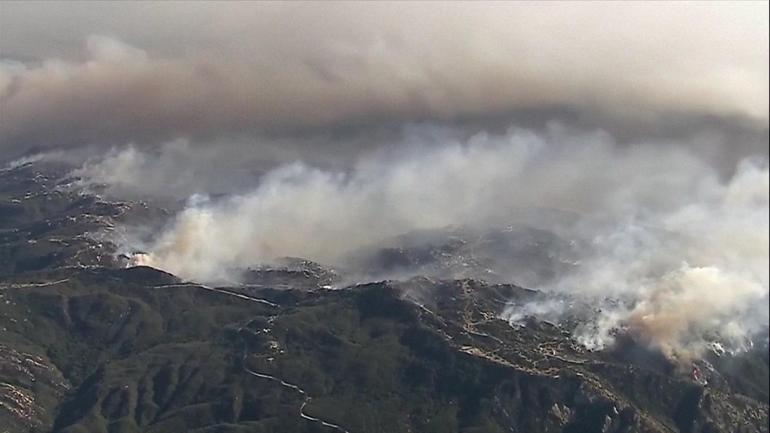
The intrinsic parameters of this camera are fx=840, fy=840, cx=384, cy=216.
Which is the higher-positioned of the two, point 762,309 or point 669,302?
point 762,309

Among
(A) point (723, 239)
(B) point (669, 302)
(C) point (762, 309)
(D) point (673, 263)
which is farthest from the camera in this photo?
(B) point (669, 302)

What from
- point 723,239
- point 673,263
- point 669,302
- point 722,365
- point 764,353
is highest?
point 723,239

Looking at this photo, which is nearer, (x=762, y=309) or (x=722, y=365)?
(x=762, y=309)

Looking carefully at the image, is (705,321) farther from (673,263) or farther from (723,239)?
(723,239)

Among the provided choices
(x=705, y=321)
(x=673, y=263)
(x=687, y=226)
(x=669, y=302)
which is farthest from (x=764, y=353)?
(x=669, y=302)

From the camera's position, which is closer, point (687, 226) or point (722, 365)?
point (687, 226)

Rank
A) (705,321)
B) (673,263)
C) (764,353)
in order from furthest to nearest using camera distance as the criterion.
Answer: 1. (673,263)
2. (705,321)
3. (764,353)

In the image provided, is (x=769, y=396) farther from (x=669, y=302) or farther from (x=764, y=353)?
(x=669, y=302)

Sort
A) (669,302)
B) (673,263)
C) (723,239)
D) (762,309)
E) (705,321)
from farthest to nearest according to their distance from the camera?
(669,302)
(673,263)
(705,321)
(723,239)
(762,309)

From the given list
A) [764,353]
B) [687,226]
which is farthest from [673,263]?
[764,353]
